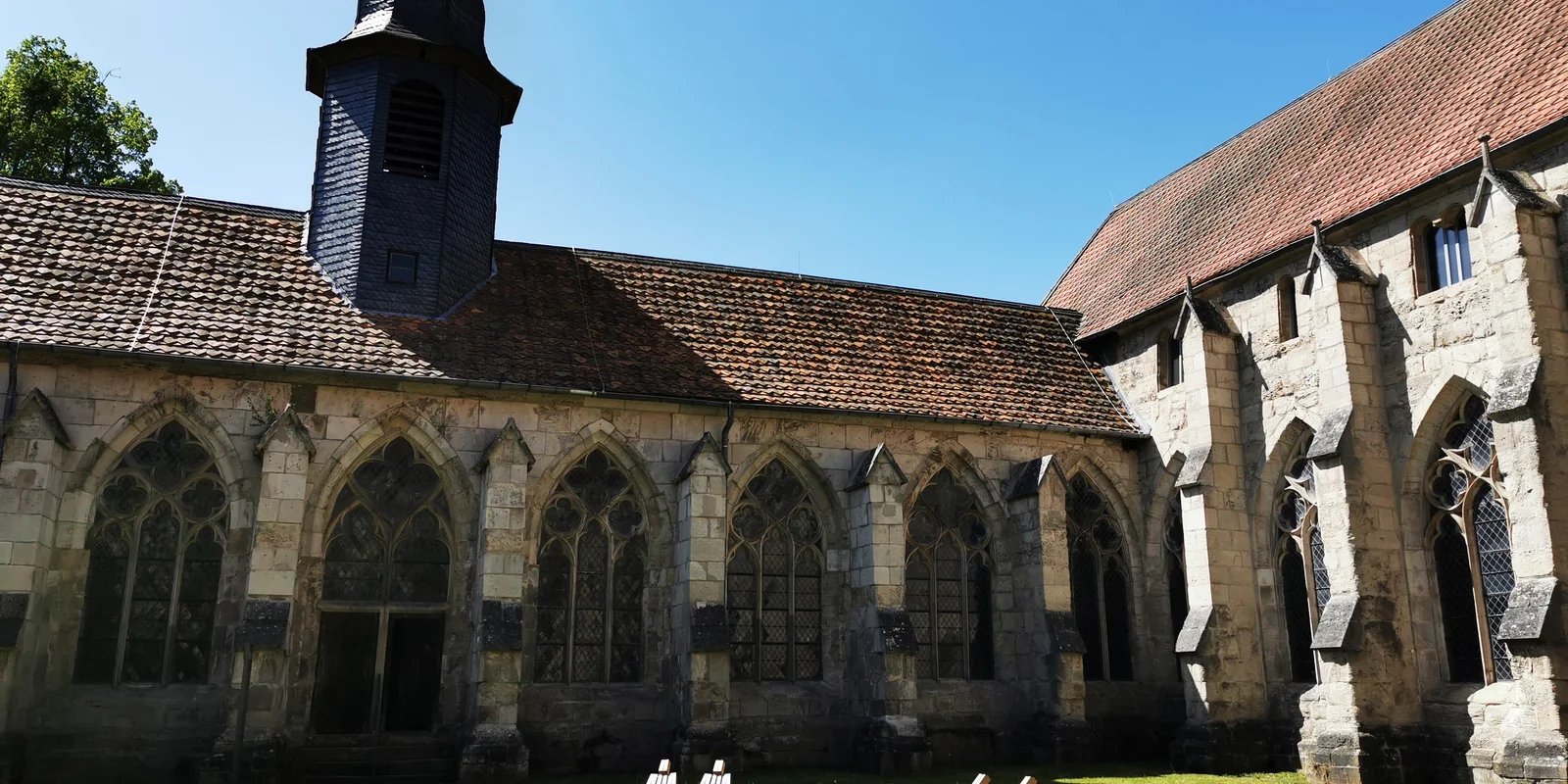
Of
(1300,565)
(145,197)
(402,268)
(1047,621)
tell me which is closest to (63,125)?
(145,197)

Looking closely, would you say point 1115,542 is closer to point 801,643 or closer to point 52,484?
point 801,643

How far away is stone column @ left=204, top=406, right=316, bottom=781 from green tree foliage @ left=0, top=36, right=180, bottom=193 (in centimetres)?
1417

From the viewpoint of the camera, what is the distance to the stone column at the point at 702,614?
52.3 feet

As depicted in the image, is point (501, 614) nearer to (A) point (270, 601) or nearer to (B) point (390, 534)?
(B) point (390, 534)

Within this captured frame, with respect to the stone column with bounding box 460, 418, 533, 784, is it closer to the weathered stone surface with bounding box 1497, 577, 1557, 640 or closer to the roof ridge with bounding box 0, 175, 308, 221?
the roof ridge with bounding box 0, 175, 308, 221

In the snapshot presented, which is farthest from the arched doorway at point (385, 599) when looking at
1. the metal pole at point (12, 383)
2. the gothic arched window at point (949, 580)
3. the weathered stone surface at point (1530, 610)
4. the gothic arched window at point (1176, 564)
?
the weathered stone surface at point (1530, 610)

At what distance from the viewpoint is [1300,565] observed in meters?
17.2

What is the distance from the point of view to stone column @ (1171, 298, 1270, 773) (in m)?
16.8

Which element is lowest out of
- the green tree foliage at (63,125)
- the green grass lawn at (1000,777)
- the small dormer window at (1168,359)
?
the green grass lawn at (1000,777)

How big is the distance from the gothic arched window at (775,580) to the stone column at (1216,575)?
5428 mm

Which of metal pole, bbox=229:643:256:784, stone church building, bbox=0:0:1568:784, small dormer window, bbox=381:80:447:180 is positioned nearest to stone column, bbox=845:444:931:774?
stone church building, bbox=0:0:1568:784

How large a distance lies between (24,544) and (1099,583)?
15.2 m

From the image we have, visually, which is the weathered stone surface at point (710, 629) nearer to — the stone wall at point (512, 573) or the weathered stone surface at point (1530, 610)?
the stone wall at point (512, 573)

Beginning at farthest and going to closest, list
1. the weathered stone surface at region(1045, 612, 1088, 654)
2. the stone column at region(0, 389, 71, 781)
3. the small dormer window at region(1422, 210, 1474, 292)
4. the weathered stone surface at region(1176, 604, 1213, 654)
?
1. the weathered stone surface at region(1045, 612, 1088, 654)
2. the weathered stone surface at region(1176, 604, 1213, 654)
3. the small dormer window at region(1422, 210, 1474, 292)
4. the stone column at region(0, 389, 71, 781)
